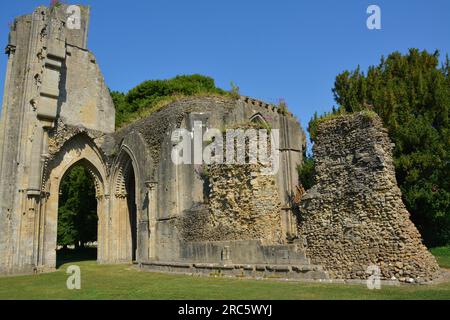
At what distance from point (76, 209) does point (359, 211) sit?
70.2ft

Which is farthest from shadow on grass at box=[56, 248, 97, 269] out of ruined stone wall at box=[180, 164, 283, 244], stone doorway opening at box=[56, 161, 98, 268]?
ruined stone wall at box=[180, 164, 283, 244]

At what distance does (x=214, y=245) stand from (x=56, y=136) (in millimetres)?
9730

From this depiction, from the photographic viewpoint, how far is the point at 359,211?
9516mm

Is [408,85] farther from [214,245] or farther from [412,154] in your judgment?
[214,245]

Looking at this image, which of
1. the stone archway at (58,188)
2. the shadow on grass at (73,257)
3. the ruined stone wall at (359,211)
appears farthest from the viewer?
the shadow on grass at (73,257)

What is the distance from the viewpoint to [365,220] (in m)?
9.38

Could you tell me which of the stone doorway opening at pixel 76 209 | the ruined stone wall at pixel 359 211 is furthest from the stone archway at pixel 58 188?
the ruined stone wall at pixel 359 211

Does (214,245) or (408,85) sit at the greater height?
(408,85)

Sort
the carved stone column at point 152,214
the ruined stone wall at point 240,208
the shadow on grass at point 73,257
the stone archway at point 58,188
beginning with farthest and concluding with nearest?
1. the shadow on grass at point 73,257
2. the stone archway at point 58,188
3. the carved stone column at point 152,214
4. the ruined stone wall at point 240,208

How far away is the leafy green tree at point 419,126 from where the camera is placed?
604 inches

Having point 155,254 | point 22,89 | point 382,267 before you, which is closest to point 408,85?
point 382,267

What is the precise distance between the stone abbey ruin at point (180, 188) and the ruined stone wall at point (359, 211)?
3 cm

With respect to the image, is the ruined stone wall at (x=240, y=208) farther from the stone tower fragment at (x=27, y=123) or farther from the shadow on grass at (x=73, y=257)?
the shadow on grass at (x=73, y=257)

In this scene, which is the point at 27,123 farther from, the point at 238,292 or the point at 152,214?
the point at 238,292
